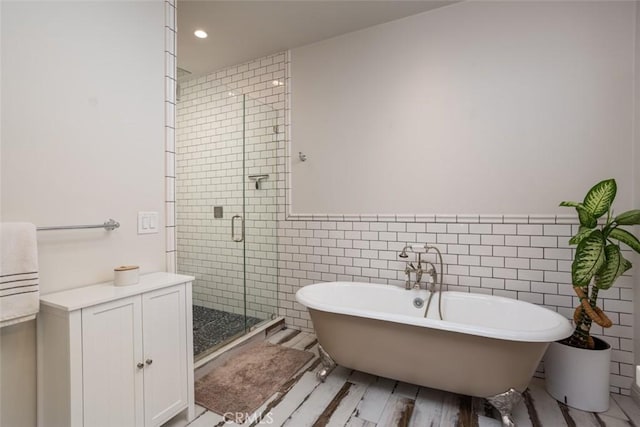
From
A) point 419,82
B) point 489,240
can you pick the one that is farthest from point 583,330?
point 419,82

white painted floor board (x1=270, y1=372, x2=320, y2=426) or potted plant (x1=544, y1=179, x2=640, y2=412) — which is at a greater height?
potted plant (x1=544, y1=179, x2=640, y2=412)

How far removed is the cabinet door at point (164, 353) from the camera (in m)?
1.58

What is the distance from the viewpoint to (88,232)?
1.61m

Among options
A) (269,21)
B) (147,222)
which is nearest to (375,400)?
(147,222)

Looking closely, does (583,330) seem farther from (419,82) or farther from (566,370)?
(419,82)

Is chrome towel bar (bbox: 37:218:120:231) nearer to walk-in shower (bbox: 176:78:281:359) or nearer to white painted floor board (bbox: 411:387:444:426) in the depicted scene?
walk-in shower (bbox: 176:78:281:359)

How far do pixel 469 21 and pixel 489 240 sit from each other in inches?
68.4

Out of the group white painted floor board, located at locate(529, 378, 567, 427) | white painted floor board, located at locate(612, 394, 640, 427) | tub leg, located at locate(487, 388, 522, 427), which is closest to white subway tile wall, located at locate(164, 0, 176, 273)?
tub leg, located at locate(487, 388, 522, 427)

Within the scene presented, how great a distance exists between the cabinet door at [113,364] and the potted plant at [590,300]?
2.44 m

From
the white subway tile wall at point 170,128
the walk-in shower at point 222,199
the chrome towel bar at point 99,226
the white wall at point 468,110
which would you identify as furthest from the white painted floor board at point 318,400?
the chrome towel bar at point 99,226

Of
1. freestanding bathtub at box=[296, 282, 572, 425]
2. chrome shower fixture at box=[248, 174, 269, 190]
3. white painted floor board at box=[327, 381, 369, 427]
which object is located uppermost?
chrome shower fixture at box=[248, 174, 269, 190]

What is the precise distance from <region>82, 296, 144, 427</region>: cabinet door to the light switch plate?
491 mm

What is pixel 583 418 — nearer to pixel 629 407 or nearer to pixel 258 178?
pixel 629 407

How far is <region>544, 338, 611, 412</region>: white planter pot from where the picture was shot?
1.86 meters
